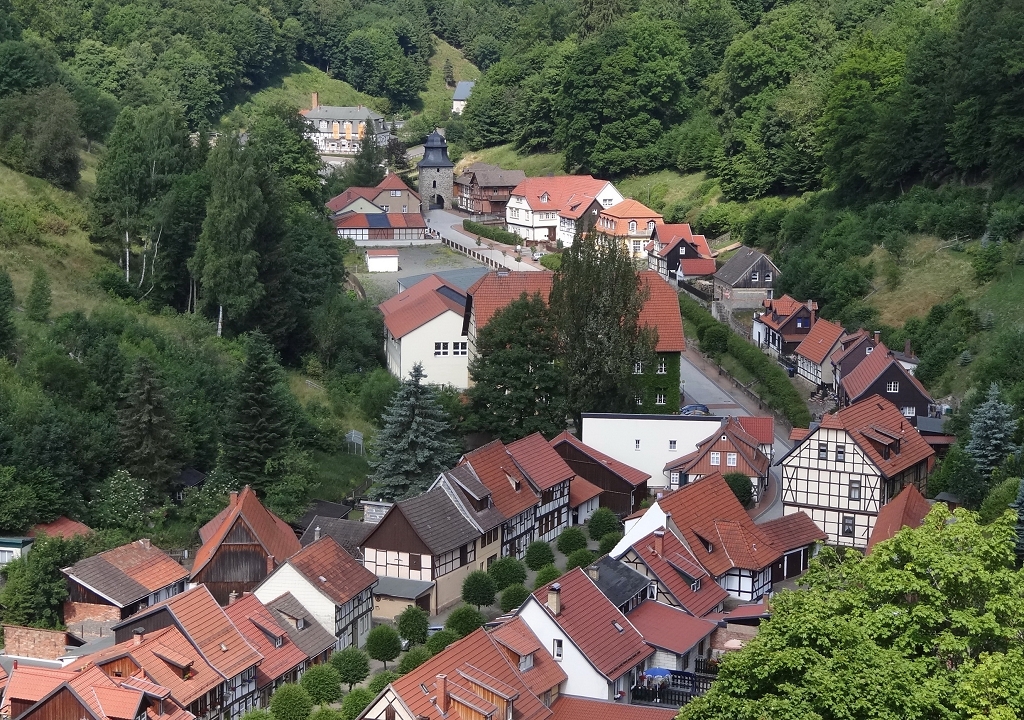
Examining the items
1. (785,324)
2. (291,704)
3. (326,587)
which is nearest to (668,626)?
(326,587)

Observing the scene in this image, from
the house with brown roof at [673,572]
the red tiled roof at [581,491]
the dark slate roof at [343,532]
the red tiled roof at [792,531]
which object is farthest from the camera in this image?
the red tiled roof at [581,491]

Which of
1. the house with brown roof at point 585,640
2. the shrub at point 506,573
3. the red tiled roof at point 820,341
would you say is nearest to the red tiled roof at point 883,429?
the red tiled roof at point 820,341

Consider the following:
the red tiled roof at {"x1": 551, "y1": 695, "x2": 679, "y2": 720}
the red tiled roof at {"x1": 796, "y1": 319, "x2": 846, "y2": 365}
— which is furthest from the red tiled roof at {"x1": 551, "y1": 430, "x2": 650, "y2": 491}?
the red tiled roof at {"x1": 551, "y1": 695, "x2": 679, "y2": 720}

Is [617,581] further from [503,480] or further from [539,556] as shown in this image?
[503,480]

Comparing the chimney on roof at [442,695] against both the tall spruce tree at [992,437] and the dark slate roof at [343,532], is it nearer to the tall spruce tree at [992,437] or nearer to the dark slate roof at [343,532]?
the dark slate roof at [343,532]

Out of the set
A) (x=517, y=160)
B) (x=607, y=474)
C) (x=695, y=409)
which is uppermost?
(x=517, y=160)

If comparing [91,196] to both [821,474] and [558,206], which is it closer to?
[821,474]

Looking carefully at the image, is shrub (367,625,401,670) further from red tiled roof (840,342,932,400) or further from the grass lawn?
the grass lawn
